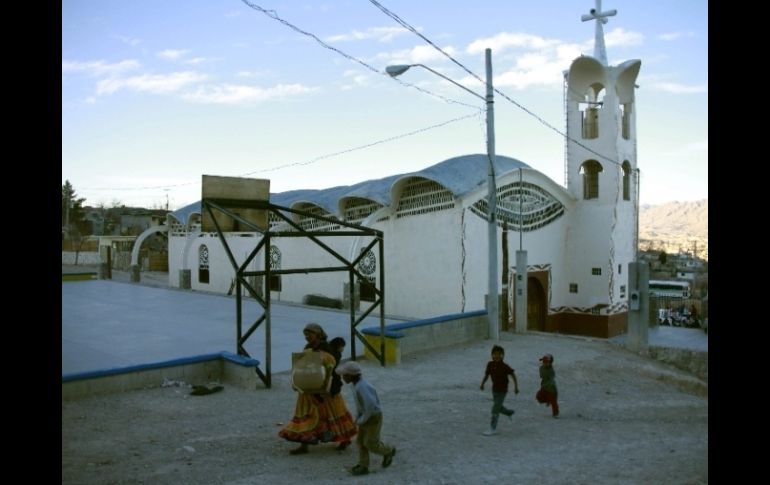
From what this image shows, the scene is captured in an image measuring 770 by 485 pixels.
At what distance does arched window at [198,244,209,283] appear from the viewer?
30547 mm

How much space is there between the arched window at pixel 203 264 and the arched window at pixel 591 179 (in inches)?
745

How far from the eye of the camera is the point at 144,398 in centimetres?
876

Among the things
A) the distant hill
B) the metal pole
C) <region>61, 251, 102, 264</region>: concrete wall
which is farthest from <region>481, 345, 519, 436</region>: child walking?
the distant hill

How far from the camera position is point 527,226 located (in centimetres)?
2138

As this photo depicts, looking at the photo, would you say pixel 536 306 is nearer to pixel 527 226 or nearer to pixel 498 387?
pixel 527 226

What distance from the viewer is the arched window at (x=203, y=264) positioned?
100ft

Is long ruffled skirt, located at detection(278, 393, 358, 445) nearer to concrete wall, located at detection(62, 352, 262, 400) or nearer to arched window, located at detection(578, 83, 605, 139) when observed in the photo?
concrete wall, located at detection(62, 352, 262, 400)

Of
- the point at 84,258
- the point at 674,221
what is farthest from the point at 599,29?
the point at 674,221

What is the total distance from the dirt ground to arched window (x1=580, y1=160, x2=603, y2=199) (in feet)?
43.8

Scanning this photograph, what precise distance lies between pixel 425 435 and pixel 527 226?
15.2 m
